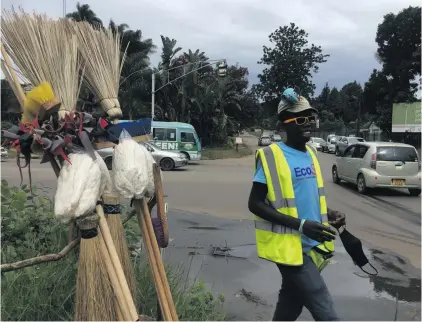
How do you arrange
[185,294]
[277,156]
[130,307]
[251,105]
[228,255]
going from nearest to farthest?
[130,307] < [277,156] < [185,294] < [228,255] < [251,105]

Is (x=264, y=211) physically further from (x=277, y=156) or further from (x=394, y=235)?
(x=394, y=235)

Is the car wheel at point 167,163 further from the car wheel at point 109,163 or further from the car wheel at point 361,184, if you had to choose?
the car wheel at point 109,163

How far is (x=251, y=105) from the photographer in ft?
159

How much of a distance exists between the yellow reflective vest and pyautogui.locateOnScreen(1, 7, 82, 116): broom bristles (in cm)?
111

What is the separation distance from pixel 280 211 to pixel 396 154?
1061cm

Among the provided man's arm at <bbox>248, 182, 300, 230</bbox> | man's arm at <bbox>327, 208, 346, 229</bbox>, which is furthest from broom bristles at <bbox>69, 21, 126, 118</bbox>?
man's arm at <bbox>327, 208, 346, 229</bbox>

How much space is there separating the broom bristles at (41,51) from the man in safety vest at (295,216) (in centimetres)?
112

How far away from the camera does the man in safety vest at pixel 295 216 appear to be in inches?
91.3

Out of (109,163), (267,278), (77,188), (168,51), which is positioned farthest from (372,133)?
(77,188)

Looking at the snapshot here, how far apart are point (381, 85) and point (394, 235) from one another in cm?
3146

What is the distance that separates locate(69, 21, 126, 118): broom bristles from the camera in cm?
238

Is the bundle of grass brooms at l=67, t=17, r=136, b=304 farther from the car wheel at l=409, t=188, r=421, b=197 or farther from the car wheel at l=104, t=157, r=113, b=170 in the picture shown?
the car wheel at l=409, t=188, r=421, b=197

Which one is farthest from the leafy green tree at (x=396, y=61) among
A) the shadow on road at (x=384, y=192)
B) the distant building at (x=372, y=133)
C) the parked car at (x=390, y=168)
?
the parked car at (x=390, y=168)

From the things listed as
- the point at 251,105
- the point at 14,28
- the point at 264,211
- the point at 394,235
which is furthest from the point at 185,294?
the point at 251,105
